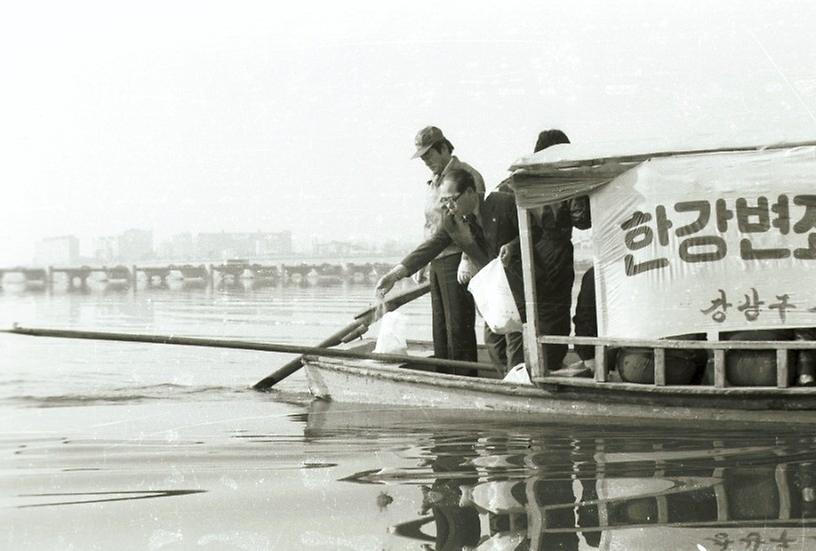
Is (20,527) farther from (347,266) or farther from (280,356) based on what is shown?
(347,266)

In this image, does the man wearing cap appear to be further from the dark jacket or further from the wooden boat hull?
the wooden boat hull

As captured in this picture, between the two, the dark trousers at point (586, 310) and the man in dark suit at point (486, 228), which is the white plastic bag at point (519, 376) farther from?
the dark trousers at point (586, 310)

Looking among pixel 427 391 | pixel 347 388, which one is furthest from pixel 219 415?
Answer: pixel 427 391

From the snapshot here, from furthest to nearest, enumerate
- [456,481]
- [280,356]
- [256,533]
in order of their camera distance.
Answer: [280,356], [456,481], [256,533]

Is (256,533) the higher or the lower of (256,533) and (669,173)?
the lower

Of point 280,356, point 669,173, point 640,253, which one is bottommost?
point 280,356

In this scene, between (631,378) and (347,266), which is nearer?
(631,378)

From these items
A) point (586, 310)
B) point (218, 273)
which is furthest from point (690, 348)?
point (218, 273)

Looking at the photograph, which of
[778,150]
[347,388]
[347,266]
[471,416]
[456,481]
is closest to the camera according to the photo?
[456,481]

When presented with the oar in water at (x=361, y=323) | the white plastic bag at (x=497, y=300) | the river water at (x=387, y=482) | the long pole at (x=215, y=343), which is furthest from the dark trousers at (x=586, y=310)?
the oar in water at (x=361, y=323)

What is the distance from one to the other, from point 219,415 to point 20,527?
14.5ft

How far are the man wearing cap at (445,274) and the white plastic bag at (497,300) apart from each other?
72 cm

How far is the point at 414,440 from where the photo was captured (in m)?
6.95

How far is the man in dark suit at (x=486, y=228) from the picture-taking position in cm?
771
